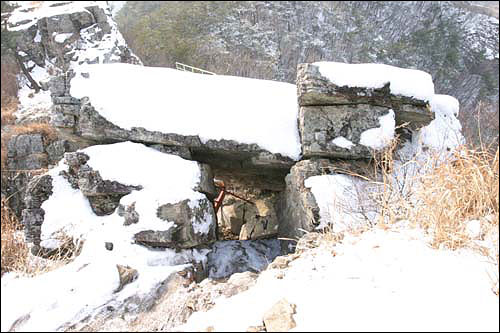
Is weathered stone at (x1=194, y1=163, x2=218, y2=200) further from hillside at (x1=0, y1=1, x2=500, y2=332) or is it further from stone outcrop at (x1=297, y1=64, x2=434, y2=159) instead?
stone outcrop at (x1=297, y1=64, x2=434, y2=159)

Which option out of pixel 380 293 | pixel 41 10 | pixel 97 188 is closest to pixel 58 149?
pixel 41 10

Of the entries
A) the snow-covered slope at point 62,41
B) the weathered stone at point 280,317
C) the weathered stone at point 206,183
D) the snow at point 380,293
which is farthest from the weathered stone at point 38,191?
the snow-covered slope at point 62,41

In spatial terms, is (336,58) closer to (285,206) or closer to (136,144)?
(285,206)

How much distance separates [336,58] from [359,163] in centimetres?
1510

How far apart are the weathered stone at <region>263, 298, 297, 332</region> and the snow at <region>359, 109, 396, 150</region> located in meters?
3.60

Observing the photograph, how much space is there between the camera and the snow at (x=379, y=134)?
459cm

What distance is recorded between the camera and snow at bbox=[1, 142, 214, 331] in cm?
222

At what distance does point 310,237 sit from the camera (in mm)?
3078

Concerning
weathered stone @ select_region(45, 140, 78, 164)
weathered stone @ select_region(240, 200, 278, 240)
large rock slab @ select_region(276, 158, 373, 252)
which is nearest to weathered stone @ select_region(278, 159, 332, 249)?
large rock slab @ select_region(276, 158, 373, 252)

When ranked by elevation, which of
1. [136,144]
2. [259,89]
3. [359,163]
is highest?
[259,89]

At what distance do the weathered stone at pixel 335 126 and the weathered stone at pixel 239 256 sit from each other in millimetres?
1788

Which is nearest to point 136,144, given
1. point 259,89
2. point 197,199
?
point 197,199

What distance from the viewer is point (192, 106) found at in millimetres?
4992

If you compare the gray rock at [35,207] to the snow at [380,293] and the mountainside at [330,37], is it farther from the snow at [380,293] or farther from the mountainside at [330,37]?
the mountainside at [330,37]
